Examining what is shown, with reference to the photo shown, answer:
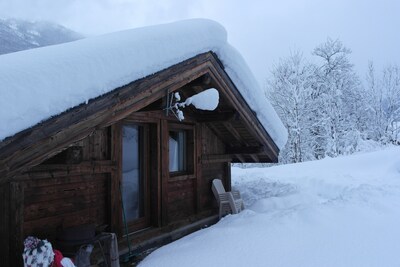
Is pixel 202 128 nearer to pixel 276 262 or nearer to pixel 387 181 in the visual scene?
pixel 276 262

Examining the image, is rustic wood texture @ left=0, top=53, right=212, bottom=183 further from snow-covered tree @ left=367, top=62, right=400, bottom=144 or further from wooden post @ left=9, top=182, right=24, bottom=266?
snow-covered tree @ left=367, top=62, right=400, bottom=144

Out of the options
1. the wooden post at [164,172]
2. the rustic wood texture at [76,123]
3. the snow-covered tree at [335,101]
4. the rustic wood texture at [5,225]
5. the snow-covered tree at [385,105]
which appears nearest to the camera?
the rustic wood texture at [76,123]

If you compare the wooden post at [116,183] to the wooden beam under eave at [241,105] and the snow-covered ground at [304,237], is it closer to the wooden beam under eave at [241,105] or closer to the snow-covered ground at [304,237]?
the snow-covered ground at [304,237]

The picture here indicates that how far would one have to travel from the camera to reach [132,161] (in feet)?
20.9

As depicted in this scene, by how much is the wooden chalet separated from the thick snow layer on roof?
0.09 metres

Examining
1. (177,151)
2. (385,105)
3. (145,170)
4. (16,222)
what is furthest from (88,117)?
(385,105)

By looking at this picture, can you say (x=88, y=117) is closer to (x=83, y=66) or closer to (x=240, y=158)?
(x=83, y=66)

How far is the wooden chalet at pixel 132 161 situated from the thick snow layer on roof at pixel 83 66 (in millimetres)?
94

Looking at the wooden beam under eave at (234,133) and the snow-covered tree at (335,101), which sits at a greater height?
the snow-covered tree at (335,101)

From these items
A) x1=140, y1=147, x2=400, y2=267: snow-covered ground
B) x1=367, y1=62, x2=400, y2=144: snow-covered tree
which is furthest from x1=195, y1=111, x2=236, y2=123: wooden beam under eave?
x1=367, y1=62, x2=400, y2=144: snow-covered tree

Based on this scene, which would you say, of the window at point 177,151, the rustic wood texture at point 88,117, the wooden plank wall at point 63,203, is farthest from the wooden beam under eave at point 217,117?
the wooden plank wall at point 63,203

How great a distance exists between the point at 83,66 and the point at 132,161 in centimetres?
302

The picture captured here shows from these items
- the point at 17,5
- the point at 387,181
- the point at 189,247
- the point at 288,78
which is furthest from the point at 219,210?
the point at 17,5

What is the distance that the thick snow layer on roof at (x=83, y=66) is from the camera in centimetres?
300
